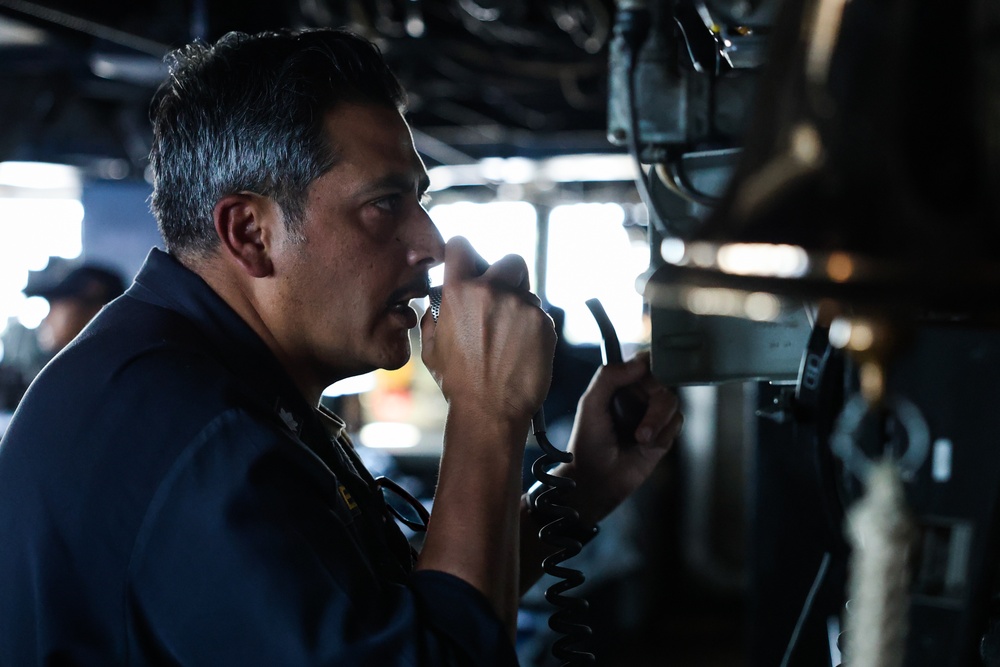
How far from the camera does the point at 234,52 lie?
4.09 feet

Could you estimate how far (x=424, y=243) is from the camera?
1.21 meters

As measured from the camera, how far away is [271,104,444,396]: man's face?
1.16 meters

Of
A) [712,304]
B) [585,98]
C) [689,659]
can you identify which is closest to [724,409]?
[689,659]

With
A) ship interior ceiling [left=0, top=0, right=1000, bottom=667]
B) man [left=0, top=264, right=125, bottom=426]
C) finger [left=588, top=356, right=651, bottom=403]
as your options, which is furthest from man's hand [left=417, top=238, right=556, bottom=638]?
man [left=0, top=264, right=125, bottom=426]

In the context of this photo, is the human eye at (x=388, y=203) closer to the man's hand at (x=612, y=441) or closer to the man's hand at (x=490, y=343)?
the man's hand at (x=490, y=343)

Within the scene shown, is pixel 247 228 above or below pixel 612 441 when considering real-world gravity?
above

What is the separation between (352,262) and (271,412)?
8.6 inches

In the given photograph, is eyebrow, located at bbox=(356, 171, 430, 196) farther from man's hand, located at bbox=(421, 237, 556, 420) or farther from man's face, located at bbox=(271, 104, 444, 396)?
man's hand, located at bbox=(421, 237, 556, 420)

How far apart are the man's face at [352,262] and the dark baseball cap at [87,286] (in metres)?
2.42

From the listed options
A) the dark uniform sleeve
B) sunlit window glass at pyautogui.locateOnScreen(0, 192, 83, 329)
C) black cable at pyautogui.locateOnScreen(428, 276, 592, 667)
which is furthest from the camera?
sunlit window glass at pyautogui.locateOnScreen(0, 192, 83, 329)

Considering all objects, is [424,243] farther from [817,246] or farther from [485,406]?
[817,246]

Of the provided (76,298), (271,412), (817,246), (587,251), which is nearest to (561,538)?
(271,412)

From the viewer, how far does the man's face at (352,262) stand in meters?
Result: 1.16

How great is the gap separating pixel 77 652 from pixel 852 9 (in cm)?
86
